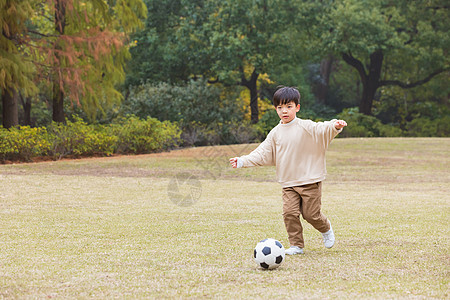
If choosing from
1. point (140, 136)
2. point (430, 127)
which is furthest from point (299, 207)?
point (430, 127)

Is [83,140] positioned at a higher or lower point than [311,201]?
lower

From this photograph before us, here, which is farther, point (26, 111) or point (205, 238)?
point (26, 111)

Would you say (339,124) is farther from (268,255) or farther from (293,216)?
(268,255)

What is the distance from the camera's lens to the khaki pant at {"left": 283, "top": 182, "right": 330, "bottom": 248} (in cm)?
540

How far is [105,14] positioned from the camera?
18.4m

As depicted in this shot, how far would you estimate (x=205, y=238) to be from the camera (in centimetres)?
629

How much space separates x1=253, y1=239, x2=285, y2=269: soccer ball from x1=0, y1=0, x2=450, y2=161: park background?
12.1 m

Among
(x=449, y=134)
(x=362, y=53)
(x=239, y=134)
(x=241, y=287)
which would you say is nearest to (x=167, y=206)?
(x=241, y=287)

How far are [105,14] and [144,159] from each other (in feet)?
16.5

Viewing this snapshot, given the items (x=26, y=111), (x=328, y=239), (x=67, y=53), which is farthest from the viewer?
(x=26, y=111)

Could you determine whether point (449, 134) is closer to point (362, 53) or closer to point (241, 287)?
point (362, 53)

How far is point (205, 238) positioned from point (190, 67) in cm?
2189

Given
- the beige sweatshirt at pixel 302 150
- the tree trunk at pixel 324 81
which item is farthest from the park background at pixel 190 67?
the beige sweatshirt at pixel 302 150

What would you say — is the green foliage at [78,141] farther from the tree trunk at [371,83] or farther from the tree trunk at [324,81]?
the tree trunk at [324,81]
